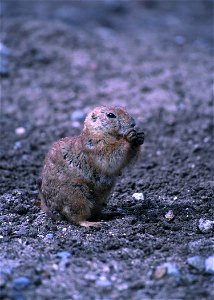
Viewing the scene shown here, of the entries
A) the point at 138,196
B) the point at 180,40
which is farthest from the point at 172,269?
the point at 180,40

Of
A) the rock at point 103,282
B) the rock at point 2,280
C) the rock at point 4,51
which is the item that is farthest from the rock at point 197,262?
the rock at point 4,51

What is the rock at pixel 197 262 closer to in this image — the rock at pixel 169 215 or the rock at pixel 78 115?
the rock at pixel 169 215

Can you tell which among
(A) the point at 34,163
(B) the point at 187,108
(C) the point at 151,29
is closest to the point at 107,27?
(C) the point at 151,29

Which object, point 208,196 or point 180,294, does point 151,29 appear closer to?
point 208,196

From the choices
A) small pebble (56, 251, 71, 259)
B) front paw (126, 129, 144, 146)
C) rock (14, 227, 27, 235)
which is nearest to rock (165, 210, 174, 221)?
front paw (126, 129, 144, 146)

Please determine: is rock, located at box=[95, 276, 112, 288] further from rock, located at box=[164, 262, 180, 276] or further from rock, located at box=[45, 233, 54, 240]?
rock, located at box=[45, 233, 54, 240]

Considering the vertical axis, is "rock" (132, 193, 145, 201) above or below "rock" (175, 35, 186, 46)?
below

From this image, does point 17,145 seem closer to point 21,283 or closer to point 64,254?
point 64,254
